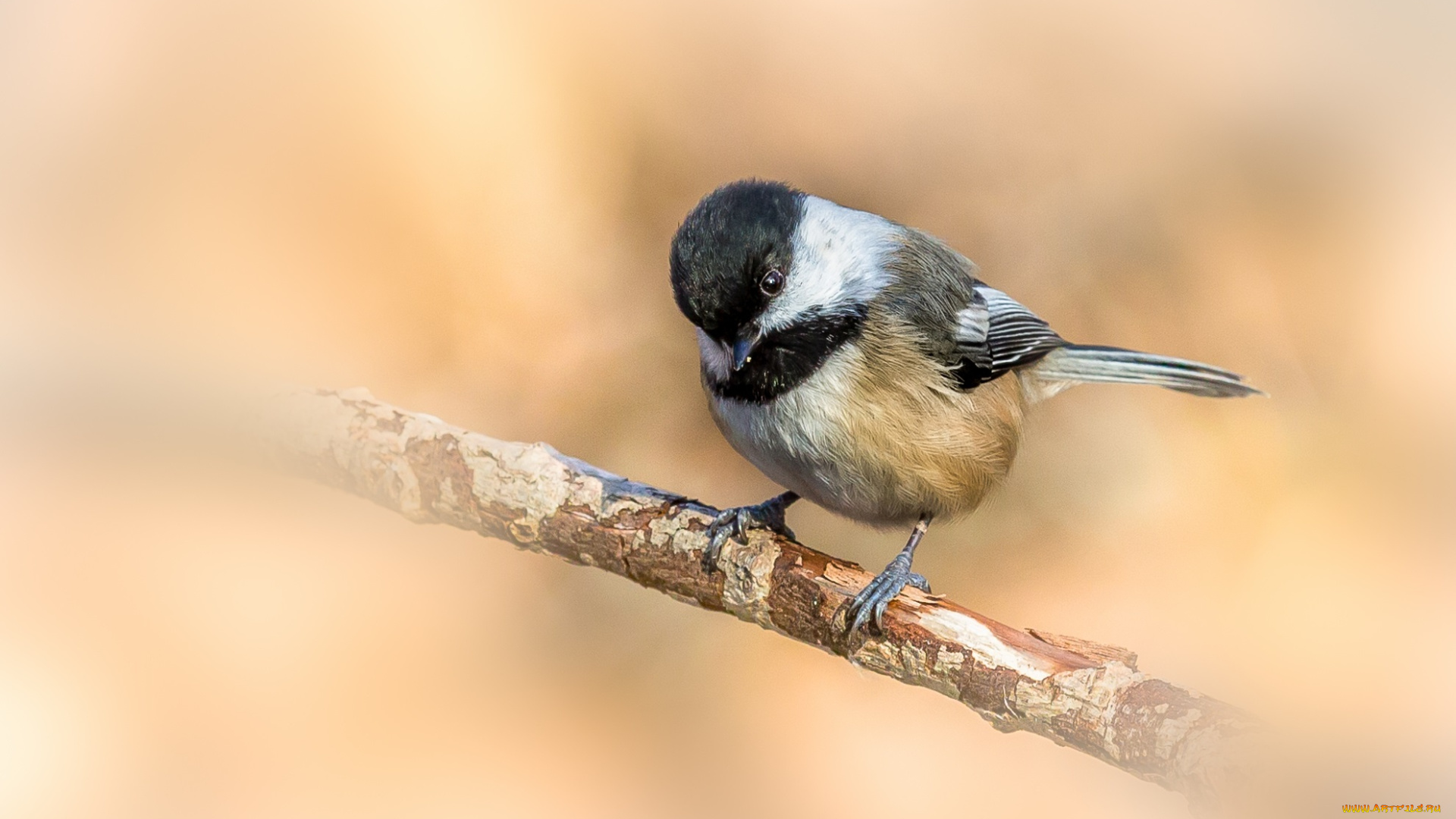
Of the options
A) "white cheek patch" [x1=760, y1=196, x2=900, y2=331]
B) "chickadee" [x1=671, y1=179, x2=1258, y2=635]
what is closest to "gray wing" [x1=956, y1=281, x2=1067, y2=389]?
"chickadee" [x1=671, y1=179, x2=1258, y2=635]

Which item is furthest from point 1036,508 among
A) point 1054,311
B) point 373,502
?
point 373,502

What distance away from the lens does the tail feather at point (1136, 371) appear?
1.73m

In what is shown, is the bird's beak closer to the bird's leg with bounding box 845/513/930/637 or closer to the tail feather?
the bird's leg with bounding box 845/513/930/637

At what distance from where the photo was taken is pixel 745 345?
4.59 ft

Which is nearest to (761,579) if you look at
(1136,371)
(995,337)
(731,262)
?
(731,262)

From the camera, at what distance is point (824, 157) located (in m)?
2.41

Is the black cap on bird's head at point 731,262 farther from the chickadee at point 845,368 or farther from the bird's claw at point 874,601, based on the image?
the bird's claw at point 874,601

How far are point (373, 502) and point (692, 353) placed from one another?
3.12 ft

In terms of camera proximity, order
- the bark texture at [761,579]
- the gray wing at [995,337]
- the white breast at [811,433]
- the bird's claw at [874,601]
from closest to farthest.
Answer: the bark texture at [761,579] → the bird's claw at [874,601] → the white breast at [811,433] → the gray wing at [995,337]

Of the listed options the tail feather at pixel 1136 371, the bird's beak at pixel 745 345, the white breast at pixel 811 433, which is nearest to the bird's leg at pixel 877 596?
the white breast at pixel 811 433

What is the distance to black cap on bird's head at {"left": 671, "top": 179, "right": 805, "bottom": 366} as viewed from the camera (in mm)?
1373

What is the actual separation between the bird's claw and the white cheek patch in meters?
0.42

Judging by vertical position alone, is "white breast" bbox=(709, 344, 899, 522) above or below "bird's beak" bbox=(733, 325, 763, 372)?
below

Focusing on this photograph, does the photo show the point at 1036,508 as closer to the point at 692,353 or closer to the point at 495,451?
the point at 692,353
